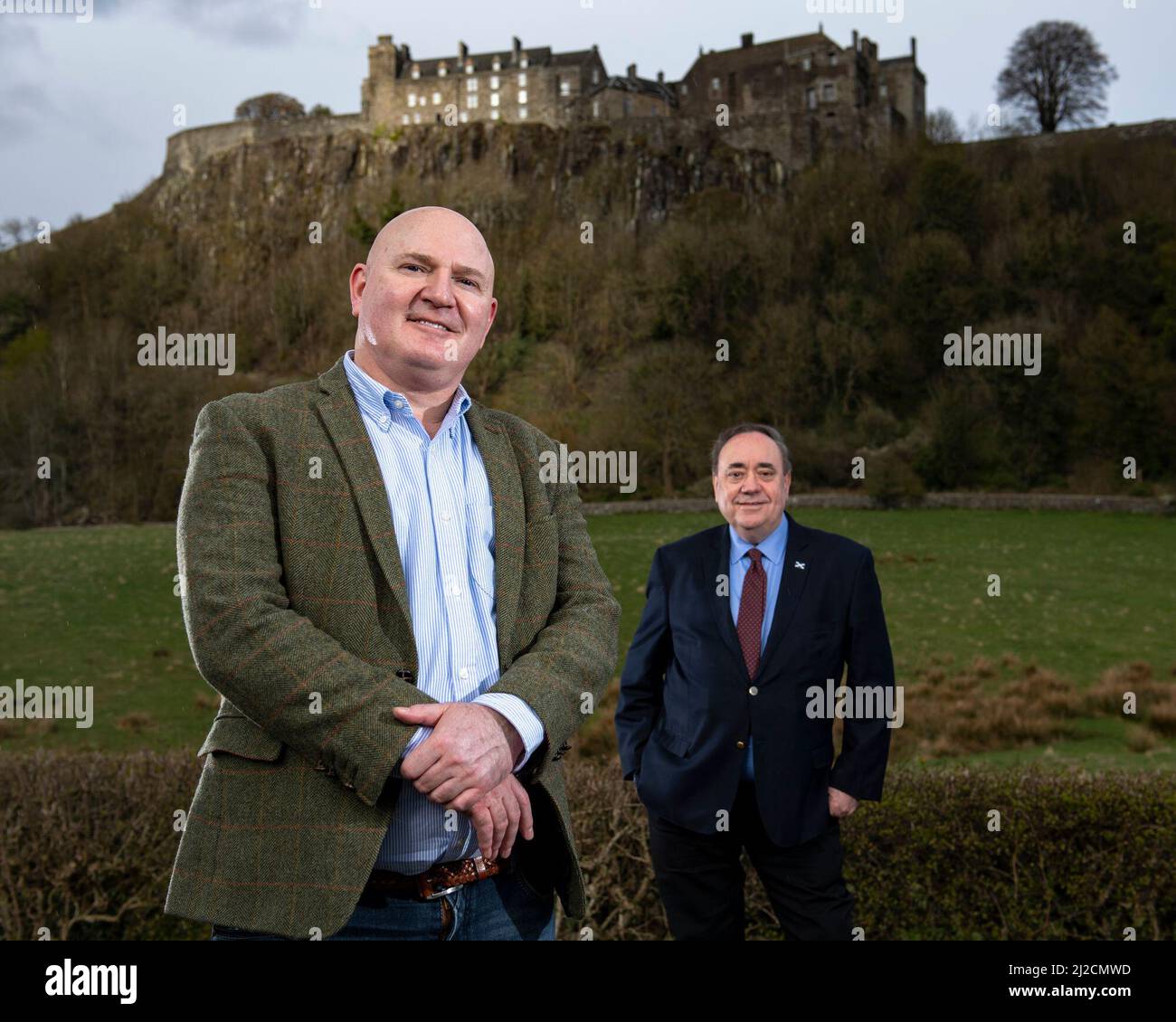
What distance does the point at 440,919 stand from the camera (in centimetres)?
229

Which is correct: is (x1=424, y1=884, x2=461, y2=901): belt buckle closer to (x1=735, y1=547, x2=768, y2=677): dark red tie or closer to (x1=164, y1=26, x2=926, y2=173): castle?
(x1=735, y1=547, x2=768, y2=677): dark red tie

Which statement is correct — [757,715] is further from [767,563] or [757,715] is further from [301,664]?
[301,664]

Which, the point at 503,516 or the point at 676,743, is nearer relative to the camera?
the point at 503,516

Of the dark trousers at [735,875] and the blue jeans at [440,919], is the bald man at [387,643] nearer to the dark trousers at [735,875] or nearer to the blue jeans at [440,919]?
the blue jeans at [440,919]

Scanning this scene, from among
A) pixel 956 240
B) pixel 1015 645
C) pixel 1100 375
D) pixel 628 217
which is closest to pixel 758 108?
pixel 628 217

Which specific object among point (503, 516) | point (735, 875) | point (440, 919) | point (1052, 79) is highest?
point (1052, 79)

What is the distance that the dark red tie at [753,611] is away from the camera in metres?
3.91

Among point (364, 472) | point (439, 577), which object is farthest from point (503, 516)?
point (364, 472)

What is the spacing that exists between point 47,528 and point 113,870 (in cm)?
2337

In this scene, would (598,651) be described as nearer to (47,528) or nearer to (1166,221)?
(47,528)

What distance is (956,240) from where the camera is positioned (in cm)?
4106

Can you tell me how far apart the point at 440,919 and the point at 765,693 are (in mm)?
1776

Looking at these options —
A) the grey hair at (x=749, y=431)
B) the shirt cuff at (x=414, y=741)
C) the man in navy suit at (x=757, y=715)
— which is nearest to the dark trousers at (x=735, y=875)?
the man in navy suit at (x=757, y=715)

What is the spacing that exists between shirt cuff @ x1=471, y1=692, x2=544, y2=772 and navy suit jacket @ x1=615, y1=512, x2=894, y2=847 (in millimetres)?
1619
